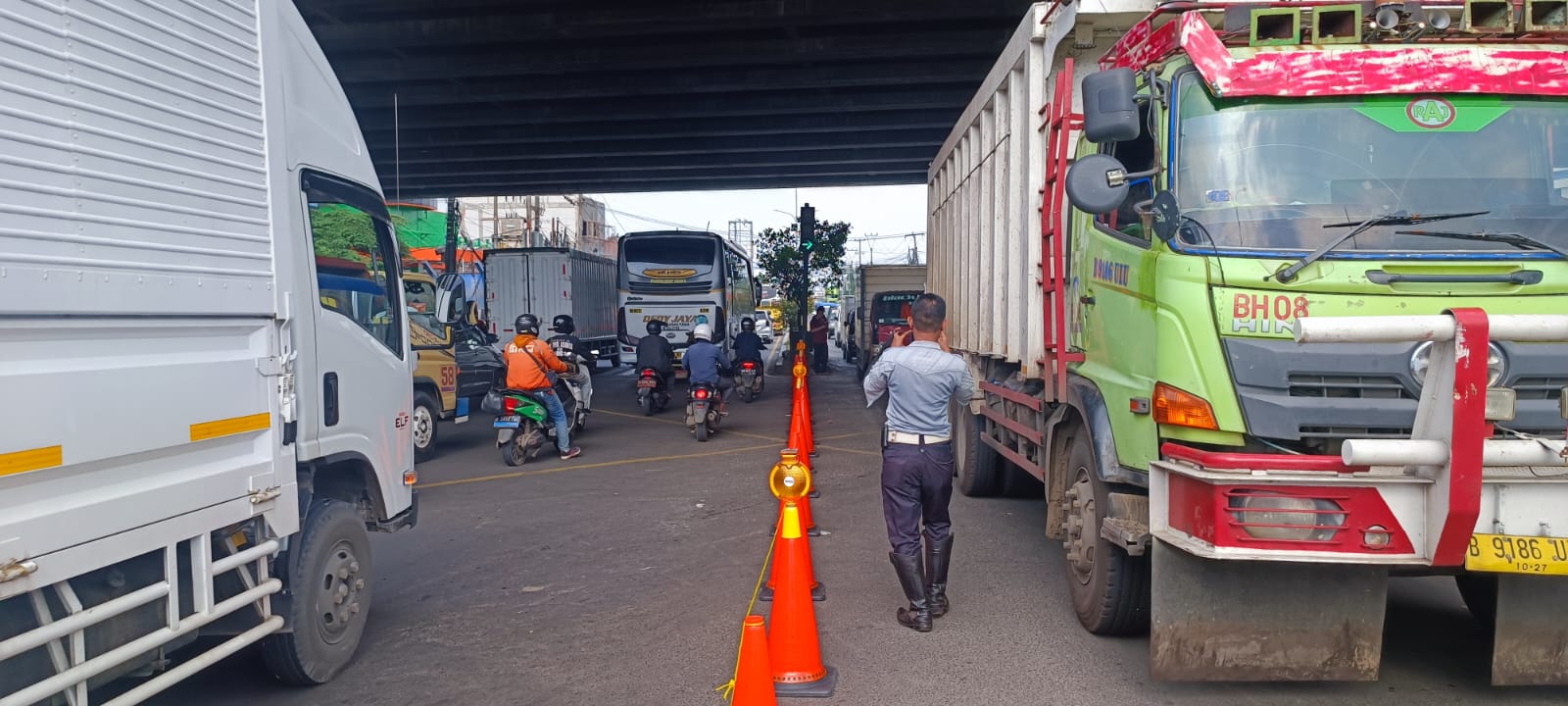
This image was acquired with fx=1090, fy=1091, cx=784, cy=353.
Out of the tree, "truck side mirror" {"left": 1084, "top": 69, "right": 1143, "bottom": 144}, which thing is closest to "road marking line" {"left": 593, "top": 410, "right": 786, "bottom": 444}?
"truck side mirror" {"left": 1084, "top": 69, "right": 1143, "bottom": 144}

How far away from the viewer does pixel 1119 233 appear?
198 inches

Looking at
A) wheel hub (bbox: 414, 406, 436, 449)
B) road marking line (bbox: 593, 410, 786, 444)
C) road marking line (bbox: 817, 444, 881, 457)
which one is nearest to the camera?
wheel hub (bbox: 414, 406, 436, 449)

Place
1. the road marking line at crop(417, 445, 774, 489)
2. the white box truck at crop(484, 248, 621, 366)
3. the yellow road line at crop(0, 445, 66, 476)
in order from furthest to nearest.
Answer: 1. the white box truck at crop(484, 248, 621, 366)
2. the road marking line at crop(417, 445, 774, 489)
3. the yellow road line at crop(0, 445, 66, 476)

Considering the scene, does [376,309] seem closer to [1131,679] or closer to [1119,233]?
[1119,233]

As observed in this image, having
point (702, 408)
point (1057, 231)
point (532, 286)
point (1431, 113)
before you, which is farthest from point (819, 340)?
point (1431, 113)

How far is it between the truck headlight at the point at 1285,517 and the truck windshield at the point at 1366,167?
1015 millimetres

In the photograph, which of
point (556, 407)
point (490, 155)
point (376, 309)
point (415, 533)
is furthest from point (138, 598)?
point (490, 155)

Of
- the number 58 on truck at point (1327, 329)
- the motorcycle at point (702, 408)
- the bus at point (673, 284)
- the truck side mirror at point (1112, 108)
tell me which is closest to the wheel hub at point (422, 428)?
the motorcycle at point (702, 408)

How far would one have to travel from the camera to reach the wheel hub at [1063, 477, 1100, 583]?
5.30 m

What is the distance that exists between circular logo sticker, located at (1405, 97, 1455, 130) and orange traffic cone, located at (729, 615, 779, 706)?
3.34 metres

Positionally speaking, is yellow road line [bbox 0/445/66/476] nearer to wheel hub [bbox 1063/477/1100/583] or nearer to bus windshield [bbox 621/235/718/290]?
wheel hub [bbox 1063/477/1100/583]

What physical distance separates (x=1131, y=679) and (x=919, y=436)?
1497 mm

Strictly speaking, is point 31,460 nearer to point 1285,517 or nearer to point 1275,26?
point 1285,517

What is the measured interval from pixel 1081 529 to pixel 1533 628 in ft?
6.16
